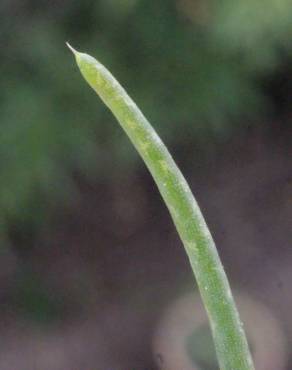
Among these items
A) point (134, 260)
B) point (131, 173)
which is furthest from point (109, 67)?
point (134, 260)

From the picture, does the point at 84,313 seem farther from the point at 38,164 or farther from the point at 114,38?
the point at 114,38

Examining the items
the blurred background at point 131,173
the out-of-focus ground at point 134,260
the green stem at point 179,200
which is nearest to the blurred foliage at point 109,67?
the blurred background at point 131,173

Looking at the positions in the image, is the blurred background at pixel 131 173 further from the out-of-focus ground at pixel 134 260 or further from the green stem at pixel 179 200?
the green stem at pixel 179 200

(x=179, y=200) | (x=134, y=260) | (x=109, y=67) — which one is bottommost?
(x=179, y=200)

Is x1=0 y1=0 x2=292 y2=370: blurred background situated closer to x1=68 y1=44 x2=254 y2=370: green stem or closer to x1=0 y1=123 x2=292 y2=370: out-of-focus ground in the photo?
x1=0 y1=123 x2=292 y2=370: out-of-focus ground

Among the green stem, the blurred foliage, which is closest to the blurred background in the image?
the blurred foliage

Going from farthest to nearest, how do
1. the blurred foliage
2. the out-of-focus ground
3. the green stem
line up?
the out-of-focus ground < the blurred foliage < the green stem

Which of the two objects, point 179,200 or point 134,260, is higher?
point 134,260

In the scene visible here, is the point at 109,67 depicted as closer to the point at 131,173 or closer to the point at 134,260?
the point at 131,173

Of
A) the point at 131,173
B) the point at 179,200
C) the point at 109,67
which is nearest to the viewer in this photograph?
the point at 179,200
